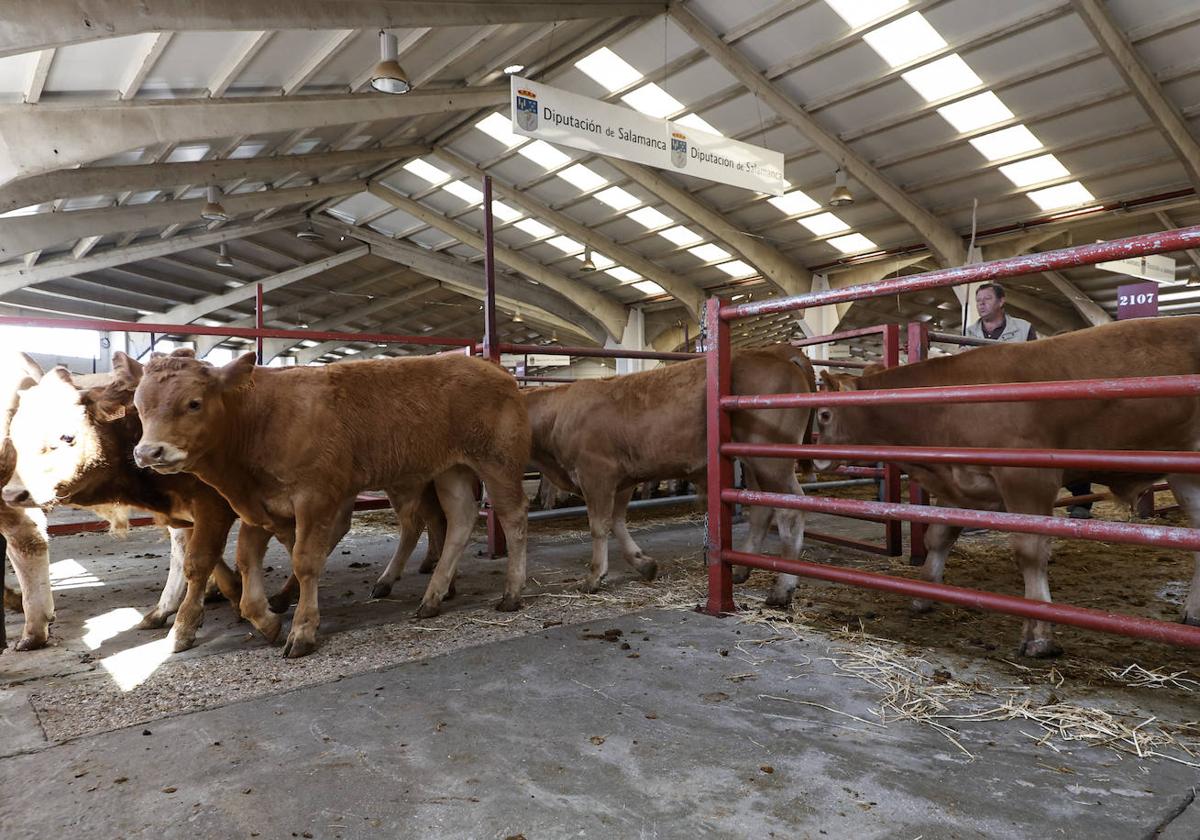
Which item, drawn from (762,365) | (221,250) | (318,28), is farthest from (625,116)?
(221,250)

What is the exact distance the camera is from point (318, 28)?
28.0 ft

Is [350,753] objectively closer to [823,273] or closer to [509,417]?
[509,417]

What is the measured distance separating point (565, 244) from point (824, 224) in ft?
26.3

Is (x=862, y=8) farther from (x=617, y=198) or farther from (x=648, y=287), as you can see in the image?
(x=648, y=287)

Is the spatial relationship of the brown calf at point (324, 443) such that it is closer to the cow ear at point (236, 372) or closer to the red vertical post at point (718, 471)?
the cow ear at point (236, 372)

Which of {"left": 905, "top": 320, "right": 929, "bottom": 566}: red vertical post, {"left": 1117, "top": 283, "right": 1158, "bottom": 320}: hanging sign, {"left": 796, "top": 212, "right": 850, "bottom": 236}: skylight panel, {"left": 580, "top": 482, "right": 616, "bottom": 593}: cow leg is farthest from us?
{"left": 796, "top": 212, "right": 850, "bottom": 236}: skylight panel

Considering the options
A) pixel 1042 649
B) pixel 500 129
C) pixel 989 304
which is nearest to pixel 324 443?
pixel 1042 649

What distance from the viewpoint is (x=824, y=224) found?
1762 centimetres

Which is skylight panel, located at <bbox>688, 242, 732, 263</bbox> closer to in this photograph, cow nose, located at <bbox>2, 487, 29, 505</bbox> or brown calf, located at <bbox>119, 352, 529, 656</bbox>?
brown calf, located at <bbox>119, 352, 529, 656</bbox>

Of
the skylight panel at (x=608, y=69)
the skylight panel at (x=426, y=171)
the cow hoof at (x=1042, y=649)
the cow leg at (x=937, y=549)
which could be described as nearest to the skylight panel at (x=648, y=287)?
the skylight panel at (x=426, y=171)

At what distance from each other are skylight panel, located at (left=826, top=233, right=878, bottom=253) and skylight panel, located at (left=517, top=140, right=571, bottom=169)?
7221mm

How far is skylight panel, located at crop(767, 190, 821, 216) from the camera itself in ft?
54.4

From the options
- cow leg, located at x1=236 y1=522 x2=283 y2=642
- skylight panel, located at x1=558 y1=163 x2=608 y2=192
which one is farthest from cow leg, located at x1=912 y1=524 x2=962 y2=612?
skylight panel, located at x1=558 y1=163 x2=608 y2=192

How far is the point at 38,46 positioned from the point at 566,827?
834 cm
